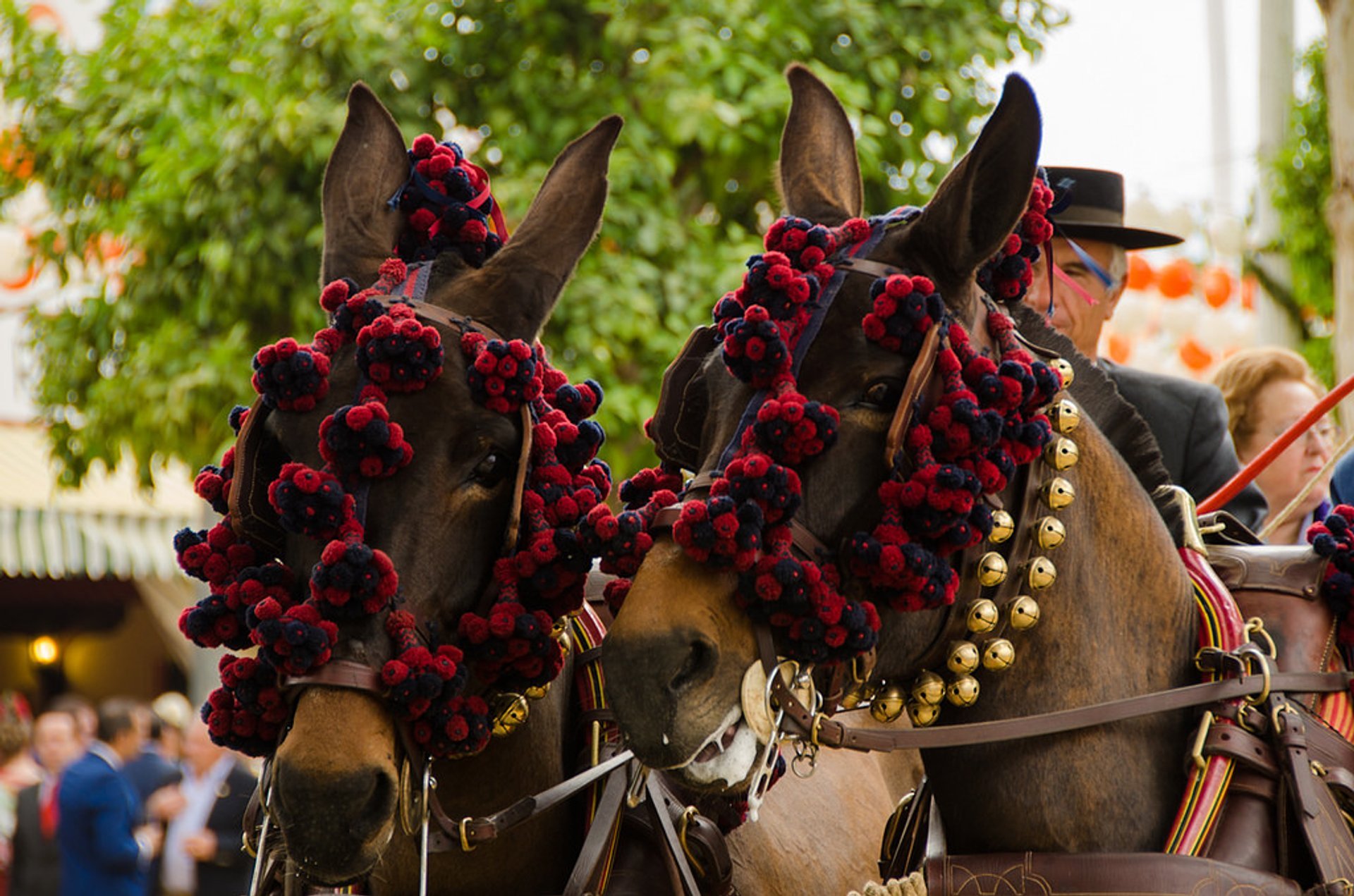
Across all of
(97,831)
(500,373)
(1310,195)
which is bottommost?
(97,831)

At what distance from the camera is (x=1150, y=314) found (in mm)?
18922

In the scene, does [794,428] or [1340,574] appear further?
[1340,574]

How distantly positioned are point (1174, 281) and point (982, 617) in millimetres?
13889

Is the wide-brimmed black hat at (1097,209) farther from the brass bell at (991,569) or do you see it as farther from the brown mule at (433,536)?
the brass bell at (991,569)

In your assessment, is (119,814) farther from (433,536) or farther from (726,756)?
(726,756)

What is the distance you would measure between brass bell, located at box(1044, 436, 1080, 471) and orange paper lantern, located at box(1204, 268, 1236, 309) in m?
14.3

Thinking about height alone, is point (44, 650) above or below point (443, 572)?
Answer: below

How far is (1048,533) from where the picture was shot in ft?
8.75

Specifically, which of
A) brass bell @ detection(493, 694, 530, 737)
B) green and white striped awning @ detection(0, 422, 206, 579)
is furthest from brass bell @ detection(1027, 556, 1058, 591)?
green and white striped awning @ detection(0, 422, 206, 579)

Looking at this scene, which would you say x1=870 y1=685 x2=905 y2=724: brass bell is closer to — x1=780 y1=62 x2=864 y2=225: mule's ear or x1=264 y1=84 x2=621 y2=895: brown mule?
x1=264 y1=84 x2=621 y2=895: brown mule

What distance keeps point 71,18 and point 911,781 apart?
15.4 meters

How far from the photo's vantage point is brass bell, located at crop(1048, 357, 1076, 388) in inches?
108

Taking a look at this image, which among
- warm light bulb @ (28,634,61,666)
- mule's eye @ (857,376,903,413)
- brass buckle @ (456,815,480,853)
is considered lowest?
warm light bulb @ (28,634,61,666)

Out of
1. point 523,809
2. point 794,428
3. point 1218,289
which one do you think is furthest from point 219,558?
point 1218,289
